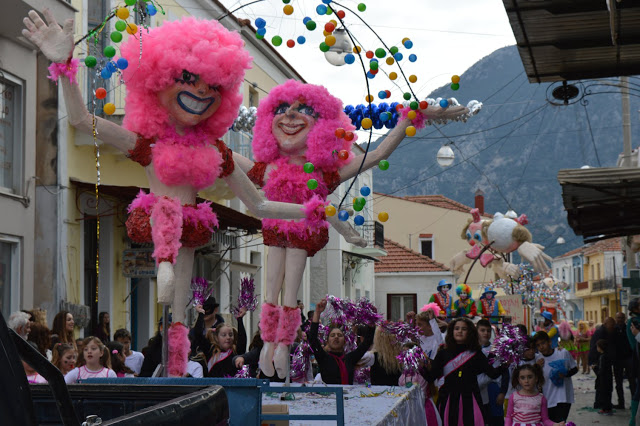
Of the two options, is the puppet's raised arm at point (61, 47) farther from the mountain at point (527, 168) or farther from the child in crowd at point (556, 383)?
the mountain at point (527, 168)

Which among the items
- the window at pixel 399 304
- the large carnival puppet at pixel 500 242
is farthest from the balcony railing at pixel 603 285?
the large carnival puppet at pixel 500 242

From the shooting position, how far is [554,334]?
12.3 meters

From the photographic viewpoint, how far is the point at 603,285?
253 feet

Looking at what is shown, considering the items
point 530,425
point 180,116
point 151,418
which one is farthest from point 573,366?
point 151,418

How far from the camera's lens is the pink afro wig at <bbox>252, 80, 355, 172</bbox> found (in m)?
6.73

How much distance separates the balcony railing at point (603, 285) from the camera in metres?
75.2

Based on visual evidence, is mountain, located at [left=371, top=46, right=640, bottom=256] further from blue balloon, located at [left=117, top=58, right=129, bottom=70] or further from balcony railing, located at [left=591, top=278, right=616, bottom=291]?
blue balloon, located at [left=117, top=58, right=129, bottom=70]

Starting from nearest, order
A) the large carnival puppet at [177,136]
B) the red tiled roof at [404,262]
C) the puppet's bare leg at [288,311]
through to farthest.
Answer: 1. the large carnival puppet at [177,136]
2. the puppet's bare leg at [288,311]
3. the red tiled roof at [404,262]

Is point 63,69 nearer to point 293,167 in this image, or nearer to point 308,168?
point 308,168

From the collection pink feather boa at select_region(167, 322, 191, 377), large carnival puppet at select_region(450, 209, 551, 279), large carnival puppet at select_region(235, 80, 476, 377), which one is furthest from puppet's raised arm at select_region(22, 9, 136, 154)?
large carnival puppet at select_region(450, 209, 551, 279)

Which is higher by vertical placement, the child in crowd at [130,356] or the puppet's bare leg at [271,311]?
the puppet's bare leg at [271,311]

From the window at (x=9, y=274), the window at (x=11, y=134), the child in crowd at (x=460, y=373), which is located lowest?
the child in crowd at (x=460, y=373)

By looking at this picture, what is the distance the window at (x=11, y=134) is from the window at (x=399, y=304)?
29054mm

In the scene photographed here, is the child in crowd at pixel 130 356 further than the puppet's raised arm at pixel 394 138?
Yes
